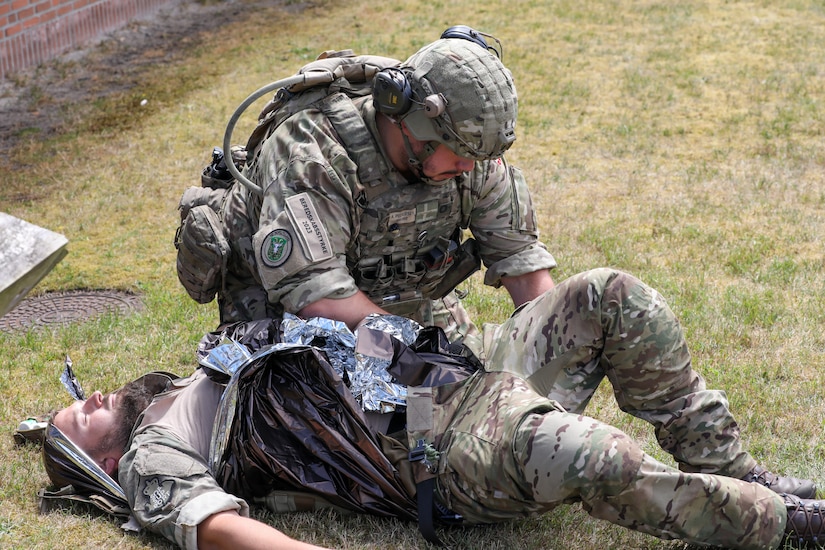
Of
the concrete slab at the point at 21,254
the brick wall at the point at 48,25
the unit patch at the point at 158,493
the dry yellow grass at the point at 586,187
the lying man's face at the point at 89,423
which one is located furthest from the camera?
the brick wall at the point at 48,25

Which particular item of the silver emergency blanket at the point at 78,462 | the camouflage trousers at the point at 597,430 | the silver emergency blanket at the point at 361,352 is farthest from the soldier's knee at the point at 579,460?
the silver emergency blanket at the point at 78,462

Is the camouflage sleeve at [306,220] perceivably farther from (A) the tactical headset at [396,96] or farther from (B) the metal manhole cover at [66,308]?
(B) the metal manhole cover at [66,308]

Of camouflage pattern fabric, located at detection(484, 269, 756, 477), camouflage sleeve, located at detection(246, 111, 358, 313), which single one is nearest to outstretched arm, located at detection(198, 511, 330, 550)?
camouflage sleeve, located at detection(246, 111, 358, 313)

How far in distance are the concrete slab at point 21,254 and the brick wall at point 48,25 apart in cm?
690

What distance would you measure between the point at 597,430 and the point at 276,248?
136 cm

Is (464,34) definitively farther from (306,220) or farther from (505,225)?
(306,220)

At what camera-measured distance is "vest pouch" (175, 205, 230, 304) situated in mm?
4277

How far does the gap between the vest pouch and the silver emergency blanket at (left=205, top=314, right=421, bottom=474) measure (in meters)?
0.54

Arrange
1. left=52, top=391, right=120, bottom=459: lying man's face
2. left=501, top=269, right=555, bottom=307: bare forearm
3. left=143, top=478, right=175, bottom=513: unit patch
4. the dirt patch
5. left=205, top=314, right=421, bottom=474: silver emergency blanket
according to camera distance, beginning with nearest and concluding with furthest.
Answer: left=143, top=478, right=175, bottom=513: unit patch < left=205, top=314, right=421, bottom=474: silver emergency blanket < left=52, top=391, right=120, bottom=459: lying man's face < left=501, top=269, right=555, bottom=307: bare forearm < the dirt patch

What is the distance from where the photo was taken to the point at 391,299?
174 inches

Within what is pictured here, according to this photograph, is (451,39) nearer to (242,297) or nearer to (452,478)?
(242,297)

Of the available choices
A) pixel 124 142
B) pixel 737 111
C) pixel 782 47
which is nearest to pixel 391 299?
pixel 124 142

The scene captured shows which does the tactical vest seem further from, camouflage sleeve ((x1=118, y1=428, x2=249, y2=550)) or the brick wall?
the brick wall

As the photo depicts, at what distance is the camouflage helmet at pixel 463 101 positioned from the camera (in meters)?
3.84
